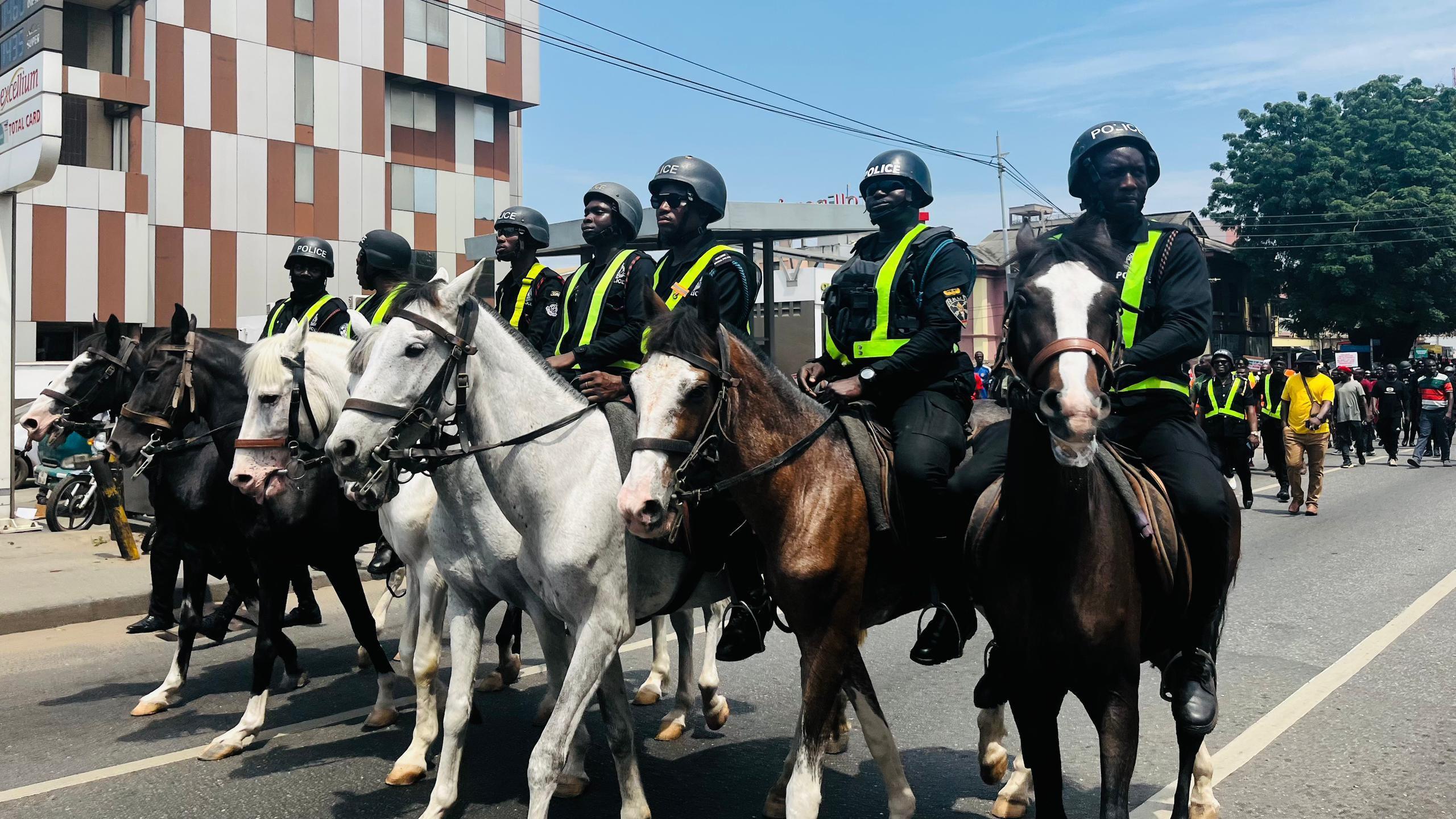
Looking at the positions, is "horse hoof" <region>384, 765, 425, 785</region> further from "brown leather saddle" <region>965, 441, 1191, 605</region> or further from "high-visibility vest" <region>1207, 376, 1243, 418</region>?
"high-visibility vest" <region>1207, 376, 1243, 418</region>

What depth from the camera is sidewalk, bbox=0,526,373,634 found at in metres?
8.91

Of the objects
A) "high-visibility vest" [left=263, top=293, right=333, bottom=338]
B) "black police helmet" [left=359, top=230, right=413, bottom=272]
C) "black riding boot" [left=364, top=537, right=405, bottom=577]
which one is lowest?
"black riding boot" [left=364, top=537, right=405, bottom=577]

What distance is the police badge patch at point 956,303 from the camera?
4.77 m

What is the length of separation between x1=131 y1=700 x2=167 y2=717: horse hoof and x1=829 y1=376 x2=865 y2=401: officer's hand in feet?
14.9

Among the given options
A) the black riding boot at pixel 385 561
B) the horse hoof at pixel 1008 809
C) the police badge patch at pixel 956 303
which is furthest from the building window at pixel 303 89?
the horse hoof at pixel 1008 809

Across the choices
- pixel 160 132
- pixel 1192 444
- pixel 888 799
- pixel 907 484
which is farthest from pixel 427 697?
pixel 160 132

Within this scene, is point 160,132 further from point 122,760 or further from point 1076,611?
point 1076,611

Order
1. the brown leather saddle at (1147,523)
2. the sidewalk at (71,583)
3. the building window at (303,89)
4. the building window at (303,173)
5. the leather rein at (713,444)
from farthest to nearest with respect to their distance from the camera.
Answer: the building window at (303,173), the building window at (303,89), the sidewalk at (71,583), the leather rein at (713,444), the brown leather saddle at (1147,523)

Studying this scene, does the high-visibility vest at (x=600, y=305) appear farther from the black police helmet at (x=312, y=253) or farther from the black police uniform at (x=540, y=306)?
the black police helmet at (x=312, y=253)

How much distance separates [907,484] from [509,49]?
118 ft

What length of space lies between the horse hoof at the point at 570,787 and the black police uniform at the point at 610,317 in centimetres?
200

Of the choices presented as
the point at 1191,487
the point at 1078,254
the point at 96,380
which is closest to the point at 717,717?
the point at 1191,487

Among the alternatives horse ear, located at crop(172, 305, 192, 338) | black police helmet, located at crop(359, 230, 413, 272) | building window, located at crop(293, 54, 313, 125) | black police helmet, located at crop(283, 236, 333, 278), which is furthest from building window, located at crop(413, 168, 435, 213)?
black police helmet, located at crop(359, 230, 413, 272)

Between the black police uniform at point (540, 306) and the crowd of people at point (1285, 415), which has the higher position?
the black police uniform at point (540, 306)
